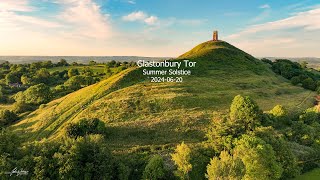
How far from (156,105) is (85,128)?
64.8ft

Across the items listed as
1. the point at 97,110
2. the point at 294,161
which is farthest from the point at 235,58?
the point at 294,161

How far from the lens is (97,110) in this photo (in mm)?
63375

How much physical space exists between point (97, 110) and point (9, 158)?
29529 millimetres

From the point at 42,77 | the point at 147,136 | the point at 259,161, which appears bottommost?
the point at 147,136

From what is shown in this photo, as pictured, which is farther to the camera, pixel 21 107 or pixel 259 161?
pixel 21 107

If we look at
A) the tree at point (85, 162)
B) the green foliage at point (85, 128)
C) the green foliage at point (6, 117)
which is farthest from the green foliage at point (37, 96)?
the tree at point (85, 162)

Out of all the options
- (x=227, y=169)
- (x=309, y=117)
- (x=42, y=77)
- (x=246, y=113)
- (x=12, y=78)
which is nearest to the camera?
(x=227, y=169)

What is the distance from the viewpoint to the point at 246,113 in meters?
51.9

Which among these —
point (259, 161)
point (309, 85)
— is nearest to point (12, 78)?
point (309, 85)

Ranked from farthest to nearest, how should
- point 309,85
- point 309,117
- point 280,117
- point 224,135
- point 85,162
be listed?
point 309,85 < point 280,117 < point 309,117 < point 224,135 < point 85,162

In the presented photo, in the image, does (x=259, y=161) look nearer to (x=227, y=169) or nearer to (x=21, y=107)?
(x=227, y=169)

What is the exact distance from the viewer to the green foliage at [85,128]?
4843 centimetres

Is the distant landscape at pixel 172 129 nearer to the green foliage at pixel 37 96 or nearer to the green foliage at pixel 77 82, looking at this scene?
Result: the green foliage at pixel 37 96

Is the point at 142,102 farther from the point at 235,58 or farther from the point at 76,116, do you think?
the point at 235,58
